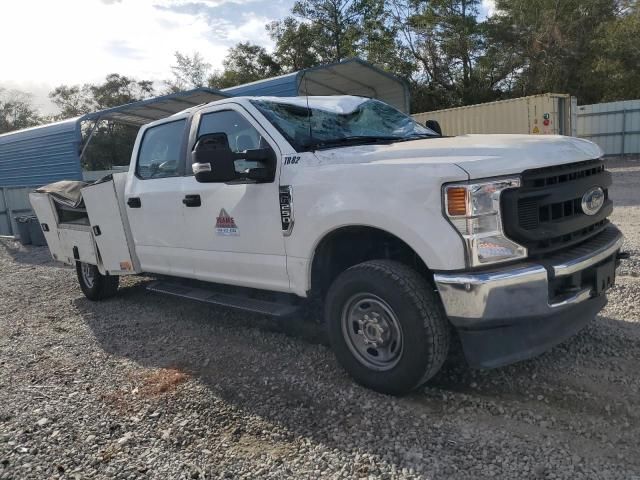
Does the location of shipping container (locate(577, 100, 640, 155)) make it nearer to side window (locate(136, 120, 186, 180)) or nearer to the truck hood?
the truck hood

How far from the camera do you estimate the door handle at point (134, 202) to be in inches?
199

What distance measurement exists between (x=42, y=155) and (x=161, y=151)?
1420 centimetres

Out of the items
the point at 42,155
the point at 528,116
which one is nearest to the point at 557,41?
the point at 528,116

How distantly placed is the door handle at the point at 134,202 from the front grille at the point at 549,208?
11.9ft

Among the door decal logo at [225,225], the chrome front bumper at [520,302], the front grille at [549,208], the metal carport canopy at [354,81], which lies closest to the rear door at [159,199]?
the door decal logo at [225,225]

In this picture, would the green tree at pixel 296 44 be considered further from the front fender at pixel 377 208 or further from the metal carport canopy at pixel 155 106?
the front fender at pixel 377 208

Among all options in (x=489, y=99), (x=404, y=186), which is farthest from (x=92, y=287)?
(x=489, y=99)

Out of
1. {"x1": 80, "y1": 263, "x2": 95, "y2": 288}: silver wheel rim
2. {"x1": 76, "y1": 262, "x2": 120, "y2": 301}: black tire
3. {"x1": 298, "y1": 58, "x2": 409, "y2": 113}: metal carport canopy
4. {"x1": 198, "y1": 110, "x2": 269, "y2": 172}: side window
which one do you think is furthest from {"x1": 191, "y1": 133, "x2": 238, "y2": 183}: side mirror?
{"x1": 298, "y1": 58, "x2": 409, "y2": 113}: metal carport canopy

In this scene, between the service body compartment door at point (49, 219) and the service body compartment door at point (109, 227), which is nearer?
the service body compartment door at point (109, 227)

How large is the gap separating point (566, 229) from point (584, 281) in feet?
1.12

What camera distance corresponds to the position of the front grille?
107 inches

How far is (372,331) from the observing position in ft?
10.5

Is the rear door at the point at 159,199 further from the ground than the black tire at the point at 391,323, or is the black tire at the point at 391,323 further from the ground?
the rear door at the point at 159,199

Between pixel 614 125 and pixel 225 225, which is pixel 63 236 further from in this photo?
pixel 614 125
